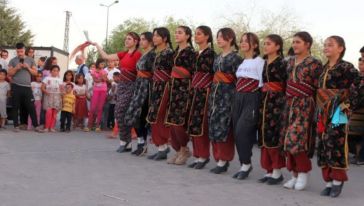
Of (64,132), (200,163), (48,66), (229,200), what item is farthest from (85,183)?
(48,66)

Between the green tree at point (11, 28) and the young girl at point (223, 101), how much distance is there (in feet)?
145

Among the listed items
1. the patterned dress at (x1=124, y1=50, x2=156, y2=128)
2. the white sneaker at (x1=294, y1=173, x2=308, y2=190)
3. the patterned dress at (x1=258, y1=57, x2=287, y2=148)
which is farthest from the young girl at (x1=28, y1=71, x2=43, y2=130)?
the white sneaker at (x1=294, y1=173, x2=308, y2=190)

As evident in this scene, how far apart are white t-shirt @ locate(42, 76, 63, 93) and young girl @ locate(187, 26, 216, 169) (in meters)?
5.61

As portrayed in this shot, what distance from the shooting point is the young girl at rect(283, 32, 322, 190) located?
20.8 feet

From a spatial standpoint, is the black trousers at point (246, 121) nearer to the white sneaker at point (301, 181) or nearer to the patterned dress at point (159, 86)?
the white sneaker at point (301, 181)

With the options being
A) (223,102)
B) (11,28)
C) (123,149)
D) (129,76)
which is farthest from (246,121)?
(11,28)

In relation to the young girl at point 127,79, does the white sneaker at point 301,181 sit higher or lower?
lower

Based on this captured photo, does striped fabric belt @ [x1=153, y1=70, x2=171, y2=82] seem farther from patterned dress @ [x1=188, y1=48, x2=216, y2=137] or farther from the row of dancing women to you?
patterned dress @ [x1=188, y1=48, x2=216, y2=137]

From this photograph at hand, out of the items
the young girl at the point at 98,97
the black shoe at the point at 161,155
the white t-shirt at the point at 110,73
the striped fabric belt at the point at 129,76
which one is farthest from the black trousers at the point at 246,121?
the white t-shirt at the point at 110,73

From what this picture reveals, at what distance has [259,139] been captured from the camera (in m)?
6.84

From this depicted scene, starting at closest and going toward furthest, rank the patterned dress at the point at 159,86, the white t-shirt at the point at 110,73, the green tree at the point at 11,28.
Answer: the patterned dress at the point at 159,86
the white t-shirt at the point at 110,73
the green tree at the point at 11,28

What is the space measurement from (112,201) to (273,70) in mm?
2563

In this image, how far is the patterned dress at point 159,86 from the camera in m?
8.16

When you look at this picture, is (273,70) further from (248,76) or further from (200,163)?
(200,163)
